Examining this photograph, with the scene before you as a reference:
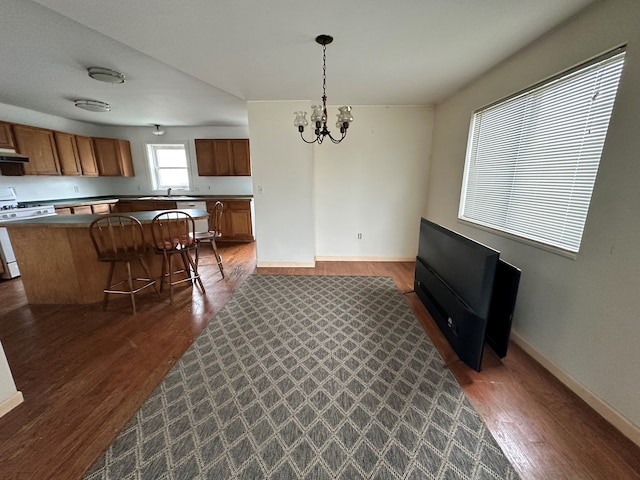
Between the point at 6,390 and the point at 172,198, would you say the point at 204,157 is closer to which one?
the point at 172,198

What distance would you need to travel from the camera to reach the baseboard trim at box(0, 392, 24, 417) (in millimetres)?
1402

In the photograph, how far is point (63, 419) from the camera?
1389 millimetres

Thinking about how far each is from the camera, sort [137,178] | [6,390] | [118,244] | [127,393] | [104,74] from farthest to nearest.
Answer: [137,178], [118,244], [104,74], [127,393], [6,390]

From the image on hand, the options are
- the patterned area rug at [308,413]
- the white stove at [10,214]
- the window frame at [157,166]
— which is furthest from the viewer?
the window frame at [157,166]

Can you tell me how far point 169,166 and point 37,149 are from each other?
6.65 ft

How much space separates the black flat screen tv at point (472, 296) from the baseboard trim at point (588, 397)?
14.6 inches

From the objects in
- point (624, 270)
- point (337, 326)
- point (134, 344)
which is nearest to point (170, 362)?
point (134, 344)

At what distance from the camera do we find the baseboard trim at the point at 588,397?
129 cm

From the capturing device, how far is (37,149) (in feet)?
12.8

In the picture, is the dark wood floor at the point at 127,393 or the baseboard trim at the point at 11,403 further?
the baseboard trim at the point at 11,403

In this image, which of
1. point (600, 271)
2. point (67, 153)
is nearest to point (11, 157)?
point (67, 153)

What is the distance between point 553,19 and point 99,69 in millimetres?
3860

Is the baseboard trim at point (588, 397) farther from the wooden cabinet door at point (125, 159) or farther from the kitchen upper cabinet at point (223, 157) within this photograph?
the wooden cabinet door at point (125, 159)

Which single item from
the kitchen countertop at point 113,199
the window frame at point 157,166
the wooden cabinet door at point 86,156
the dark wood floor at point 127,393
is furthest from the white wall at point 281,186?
the wooden cabinet door at point 86,156
